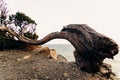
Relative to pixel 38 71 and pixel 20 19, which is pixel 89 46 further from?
pixel 20 19

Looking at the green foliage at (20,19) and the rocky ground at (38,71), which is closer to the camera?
the rocky ground at (38,71)

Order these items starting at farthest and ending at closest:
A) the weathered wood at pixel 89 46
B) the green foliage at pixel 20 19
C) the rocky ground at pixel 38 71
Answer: the green foliage at pixel 20 19, the rocky ground at pixel 38 71, the weathered wood at pixel 89 46

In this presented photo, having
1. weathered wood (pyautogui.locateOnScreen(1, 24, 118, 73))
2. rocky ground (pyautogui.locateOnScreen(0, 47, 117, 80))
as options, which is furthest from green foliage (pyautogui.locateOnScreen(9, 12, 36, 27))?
weathered wood (pyautogui.locateOnScreen(1, 24, 118, 73))

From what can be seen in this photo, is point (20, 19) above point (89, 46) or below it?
above

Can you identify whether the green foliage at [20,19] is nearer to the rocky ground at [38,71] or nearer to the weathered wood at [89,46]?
the rocky ground at [38,71]

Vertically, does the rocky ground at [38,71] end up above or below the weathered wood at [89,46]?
below

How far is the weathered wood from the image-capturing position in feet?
54.6

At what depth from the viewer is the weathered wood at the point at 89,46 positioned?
16.7 meters

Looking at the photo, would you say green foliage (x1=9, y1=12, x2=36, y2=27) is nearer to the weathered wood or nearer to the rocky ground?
the rocky ground

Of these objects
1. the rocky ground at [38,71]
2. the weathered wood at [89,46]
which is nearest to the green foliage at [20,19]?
the rocky ground at [38,71]

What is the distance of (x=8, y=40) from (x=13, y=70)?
10.7 meters

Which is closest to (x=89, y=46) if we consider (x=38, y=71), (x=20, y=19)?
(x=38, y=71)

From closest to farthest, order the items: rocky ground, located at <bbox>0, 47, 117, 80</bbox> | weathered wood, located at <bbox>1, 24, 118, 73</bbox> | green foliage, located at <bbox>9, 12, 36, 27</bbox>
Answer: weathered wood, located at <bbox>1, 24, 118, 73</bbox>, rocky ground, located at <bbox>0, 47, 117, 80</bbox>, green foliage, located at <bbox>9, 12, 36, 27</bbox>

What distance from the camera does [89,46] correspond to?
1717cm
